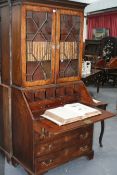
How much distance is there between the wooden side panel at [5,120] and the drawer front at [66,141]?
0.43 m

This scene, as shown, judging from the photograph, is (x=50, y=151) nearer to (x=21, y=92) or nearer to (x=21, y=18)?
(x=21, y=92)

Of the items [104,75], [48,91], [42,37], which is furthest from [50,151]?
[104,75]

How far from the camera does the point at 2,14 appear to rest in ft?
7.77

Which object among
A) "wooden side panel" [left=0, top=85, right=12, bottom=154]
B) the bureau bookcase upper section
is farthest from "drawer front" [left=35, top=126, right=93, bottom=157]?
the bureau bookcase upper section

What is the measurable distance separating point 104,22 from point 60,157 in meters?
7.42

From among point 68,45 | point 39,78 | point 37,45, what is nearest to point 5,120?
point 39,78

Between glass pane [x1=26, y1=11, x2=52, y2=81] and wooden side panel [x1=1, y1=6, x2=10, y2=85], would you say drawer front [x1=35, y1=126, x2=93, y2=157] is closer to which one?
glass pane [x1=26, y1=11, x2=52, y2=81]

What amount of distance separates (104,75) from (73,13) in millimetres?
4405

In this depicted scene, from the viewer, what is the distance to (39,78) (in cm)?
236

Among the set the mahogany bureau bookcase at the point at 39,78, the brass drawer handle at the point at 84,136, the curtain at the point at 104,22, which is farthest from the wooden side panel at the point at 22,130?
the curtain at the point at 104,22

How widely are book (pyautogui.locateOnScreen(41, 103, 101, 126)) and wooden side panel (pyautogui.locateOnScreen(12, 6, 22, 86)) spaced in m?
0.42

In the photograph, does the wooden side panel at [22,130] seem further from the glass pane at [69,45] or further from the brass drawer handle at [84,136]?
the brass drawer handle at [84,136]

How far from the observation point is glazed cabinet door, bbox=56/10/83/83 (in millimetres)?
2385

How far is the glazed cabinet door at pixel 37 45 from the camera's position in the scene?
2.16m
